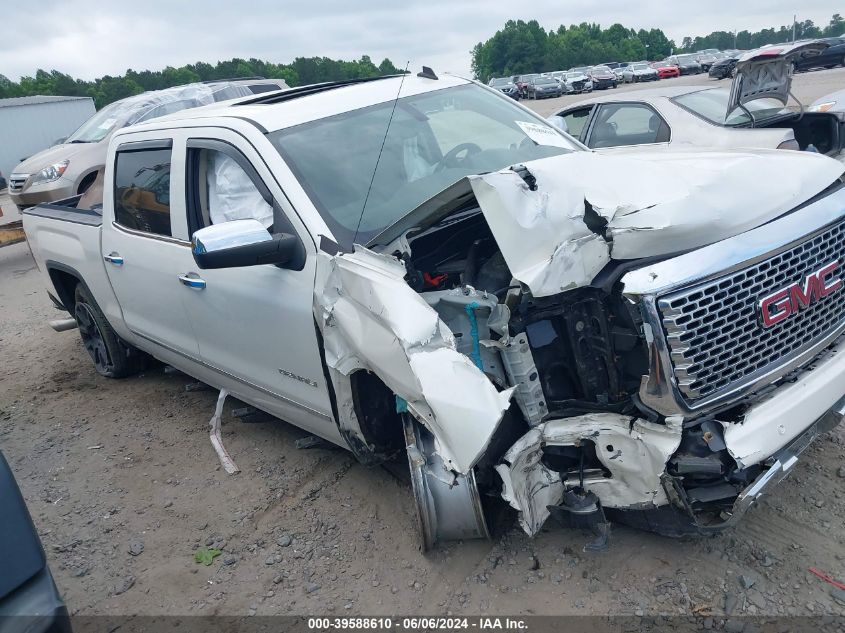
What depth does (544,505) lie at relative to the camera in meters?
2.54

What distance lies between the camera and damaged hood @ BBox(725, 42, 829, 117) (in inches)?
A: 220

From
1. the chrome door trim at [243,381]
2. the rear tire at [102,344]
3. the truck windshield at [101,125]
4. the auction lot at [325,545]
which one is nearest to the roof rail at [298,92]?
the chrome door trim at [243,381]

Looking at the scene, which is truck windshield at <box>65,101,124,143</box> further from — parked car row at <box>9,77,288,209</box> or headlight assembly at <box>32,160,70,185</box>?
headlight assembly at <box>32,160,70,185</box>

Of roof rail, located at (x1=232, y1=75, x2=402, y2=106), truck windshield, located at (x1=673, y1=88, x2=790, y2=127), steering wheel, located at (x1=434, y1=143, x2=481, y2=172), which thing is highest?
roof rail, located at (x1=232, y1=75, x2=402, y2=106)

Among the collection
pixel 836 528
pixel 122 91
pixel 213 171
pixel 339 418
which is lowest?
pixel 836 528

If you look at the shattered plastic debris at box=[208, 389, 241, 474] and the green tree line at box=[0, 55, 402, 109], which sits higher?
the green tree line at box=[0, 55, 402, 109]

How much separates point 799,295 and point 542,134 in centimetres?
182

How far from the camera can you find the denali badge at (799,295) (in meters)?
2.31

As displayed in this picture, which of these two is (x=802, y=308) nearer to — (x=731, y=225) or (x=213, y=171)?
(x=731, y=225)

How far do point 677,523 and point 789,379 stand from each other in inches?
25.9

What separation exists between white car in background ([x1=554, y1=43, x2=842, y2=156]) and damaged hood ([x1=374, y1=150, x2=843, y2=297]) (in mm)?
3366

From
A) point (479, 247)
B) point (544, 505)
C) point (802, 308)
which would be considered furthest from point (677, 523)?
point (479, 247)

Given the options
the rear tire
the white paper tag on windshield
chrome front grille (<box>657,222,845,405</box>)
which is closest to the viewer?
chrome front grille (<box>657,222,845,405</box>)

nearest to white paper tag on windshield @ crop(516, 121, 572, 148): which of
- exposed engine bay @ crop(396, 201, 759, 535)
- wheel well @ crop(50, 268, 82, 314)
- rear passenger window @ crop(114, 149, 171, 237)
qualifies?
exposed engine bay @ crop(396, 201, 759, 535)
